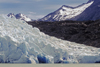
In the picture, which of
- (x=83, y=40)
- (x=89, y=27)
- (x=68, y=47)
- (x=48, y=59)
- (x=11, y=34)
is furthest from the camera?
(x=89, y=27)

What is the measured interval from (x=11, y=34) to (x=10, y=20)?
3910 millimetres

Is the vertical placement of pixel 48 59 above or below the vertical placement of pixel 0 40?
below

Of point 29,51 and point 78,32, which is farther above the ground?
point 78,32

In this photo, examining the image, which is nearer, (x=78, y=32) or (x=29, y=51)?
(x=29, y=51)

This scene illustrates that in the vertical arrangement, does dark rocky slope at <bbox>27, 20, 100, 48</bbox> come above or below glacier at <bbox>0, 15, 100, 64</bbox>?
above

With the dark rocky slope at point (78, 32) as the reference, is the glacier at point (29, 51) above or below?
below

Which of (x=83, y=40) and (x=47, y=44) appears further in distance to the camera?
(x=83, y=40)

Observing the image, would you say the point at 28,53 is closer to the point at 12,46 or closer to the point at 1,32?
the point at 12,46

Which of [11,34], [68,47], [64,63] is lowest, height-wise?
[64,63]

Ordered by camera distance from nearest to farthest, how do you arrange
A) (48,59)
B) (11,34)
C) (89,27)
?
1. (48,59)
2. (11,34)
3. (89,27)

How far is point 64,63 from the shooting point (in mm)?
20797

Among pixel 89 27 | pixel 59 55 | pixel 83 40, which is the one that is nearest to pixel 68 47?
pixel 59 55

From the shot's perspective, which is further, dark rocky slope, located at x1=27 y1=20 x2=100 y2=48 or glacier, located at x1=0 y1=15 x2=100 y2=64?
dark rocky slope, located at x1=27 y1=20 x2=100 y2=48

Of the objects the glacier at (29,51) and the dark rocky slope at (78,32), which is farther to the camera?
the dark rocky slope at (78,32)
